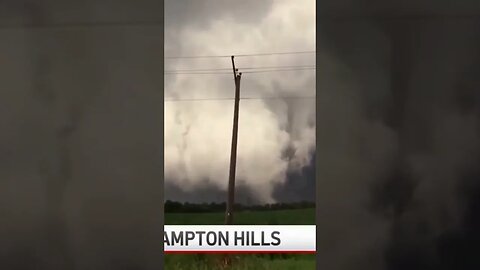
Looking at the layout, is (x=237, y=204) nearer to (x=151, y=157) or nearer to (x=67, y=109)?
(x=151, y=157)

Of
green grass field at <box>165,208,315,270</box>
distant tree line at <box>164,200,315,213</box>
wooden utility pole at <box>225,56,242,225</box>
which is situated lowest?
green grass field at <box>165,208,315,270</box>

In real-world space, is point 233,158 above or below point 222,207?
above

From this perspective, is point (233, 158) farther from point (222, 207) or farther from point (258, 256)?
point (258, 256)

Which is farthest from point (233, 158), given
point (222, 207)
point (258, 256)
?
point (258, 256)

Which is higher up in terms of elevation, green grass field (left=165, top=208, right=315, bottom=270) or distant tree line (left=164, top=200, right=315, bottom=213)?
distant tree line (left=164, top=200, right=315, bottom=213)

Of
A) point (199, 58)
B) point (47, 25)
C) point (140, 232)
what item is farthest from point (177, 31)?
point (140, 232)

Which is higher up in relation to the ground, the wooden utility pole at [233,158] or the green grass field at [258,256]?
the wooden utility pole at [233,158]

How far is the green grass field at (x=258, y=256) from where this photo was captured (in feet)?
19.5

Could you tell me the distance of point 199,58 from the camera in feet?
→ 20.1

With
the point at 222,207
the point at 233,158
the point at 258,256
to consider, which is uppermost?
the point at 233,158

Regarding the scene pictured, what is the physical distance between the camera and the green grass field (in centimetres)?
Result: 595

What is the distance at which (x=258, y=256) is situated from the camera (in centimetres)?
601

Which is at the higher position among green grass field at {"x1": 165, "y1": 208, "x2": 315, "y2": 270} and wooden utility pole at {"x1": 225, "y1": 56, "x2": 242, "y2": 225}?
wooden utility pole at {"x1": 225, "y1": 56, "x2": 242, "y2": 225}

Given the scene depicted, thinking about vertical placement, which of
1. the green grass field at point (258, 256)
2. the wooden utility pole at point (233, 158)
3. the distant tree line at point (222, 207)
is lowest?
the green grass field at point (258, 256)
